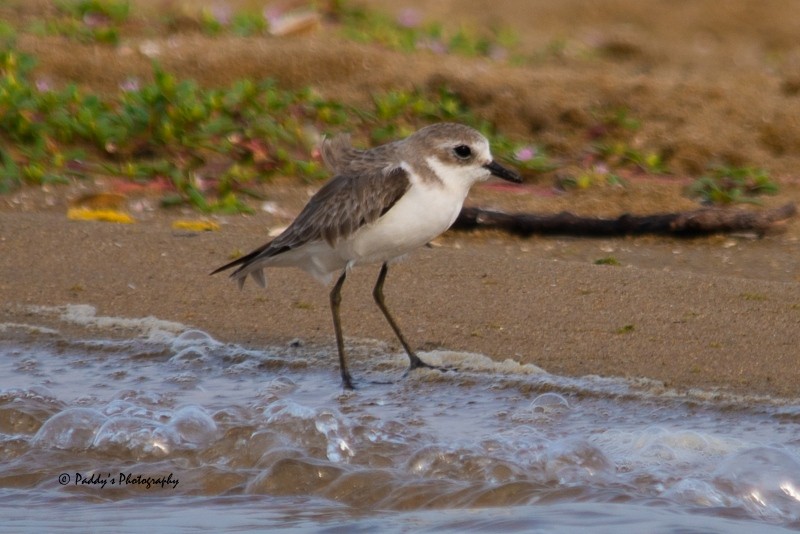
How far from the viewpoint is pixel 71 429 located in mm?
4629

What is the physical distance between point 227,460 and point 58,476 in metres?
0.54

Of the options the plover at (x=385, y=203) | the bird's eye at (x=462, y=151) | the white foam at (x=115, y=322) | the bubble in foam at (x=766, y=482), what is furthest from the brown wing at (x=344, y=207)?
the bubble in foam at (x=766, y=482)

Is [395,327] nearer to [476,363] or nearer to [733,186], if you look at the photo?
[476,363]

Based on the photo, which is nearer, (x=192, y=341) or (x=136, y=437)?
(x=136, y=437)

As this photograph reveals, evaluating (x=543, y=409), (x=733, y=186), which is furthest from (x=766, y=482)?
(x=733, y=186)

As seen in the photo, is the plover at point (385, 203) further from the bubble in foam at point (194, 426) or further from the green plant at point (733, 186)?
the green plant at point (733, 186)

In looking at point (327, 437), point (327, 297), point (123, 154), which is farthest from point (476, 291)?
point (123, 154)

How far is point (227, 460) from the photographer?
14.7 ft

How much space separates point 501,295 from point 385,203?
2.99ft

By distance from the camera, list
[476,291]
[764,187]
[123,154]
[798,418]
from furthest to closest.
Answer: [123,154]
[764,187]
[476,291]
[798,418]

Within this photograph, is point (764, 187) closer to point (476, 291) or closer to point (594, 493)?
point (476, 291)

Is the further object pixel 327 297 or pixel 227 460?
pixel 327 297

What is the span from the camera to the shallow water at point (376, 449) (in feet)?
13.1

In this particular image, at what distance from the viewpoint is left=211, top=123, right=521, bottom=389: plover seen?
4.80 m
